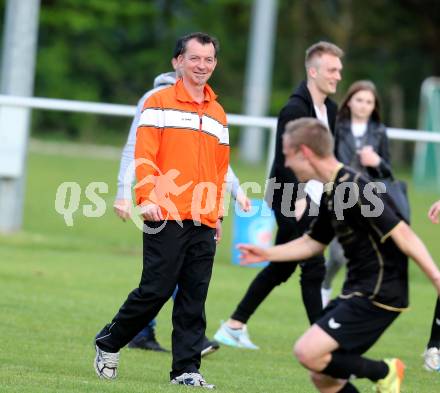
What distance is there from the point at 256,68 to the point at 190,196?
88.5 ft

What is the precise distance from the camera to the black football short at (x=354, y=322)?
5992 millimetres

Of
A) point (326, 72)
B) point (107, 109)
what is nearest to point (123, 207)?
point (326, 72)


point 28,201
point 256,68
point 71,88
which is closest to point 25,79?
point 28,201

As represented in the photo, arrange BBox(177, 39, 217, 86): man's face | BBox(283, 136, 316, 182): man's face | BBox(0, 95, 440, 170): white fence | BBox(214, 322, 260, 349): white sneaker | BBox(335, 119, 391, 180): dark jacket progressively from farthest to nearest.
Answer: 1. BBox(0, 95, 440, 170): white fence
2. BBox(335, 119, 391, 180): dark jacket
3. BBox(214, 322, 260, 349): white sneaker
4. BBox(177, 39, 217, 86): man's face
5. BBox(283, 136, 316, 182): man's face

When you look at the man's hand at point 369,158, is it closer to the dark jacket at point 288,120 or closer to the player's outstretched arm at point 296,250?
the dark jacket at point 288,120

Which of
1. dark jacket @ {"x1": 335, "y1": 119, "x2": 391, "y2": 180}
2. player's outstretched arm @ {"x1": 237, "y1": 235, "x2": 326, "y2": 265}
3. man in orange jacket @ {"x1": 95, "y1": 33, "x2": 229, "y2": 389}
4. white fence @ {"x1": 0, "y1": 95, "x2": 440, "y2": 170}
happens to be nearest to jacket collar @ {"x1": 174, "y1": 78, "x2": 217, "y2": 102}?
man in orange jacket @ {"x1": 95, "y1": 33, "x2": 229, "y2": 389}

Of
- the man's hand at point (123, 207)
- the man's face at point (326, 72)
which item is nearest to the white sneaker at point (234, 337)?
the man's face at point (326, 72)

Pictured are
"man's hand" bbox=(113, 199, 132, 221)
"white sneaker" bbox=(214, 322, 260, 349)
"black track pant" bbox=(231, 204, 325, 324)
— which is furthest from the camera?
"white sneaker" bbox=(214, 322, 260, 349)

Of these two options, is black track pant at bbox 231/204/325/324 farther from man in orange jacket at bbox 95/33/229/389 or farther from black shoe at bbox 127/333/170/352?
man in orange jacket at bbox 95/33/229/389

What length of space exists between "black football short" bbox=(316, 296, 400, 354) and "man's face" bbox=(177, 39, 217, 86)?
194 centimetres

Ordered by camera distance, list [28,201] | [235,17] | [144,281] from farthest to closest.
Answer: [235,17]
[28,201]
[144,281]

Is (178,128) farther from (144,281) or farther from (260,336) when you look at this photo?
(260,336)

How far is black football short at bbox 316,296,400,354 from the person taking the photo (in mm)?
5992

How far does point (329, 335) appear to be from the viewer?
19.6 feet
